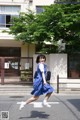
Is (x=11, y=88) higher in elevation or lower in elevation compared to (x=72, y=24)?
lower

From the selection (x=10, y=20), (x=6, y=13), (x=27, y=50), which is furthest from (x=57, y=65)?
(x=6, y=13)

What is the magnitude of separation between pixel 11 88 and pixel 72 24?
583cm

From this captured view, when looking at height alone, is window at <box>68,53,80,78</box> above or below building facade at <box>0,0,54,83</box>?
below

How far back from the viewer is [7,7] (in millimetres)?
32344

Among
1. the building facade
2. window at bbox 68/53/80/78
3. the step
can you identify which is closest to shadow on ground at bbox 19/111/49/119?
the step

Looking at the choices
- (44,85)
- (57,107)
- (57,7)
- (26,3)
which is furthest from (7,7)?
(44,85)

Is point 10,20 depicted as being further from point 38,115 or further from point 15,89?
point 38,115

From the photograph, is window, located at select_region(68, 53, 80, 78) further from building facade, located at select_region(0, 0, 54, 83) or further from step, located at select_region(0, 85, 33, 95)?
building facade, located at select_region(0, 0, 54, 83)

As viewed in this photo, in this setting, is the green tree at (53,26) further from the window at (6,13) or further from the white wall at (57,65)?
the window at (6,13)

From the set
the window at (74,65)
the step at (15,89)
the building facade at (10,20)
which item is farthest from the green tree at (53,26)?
the building facade at (10,20)

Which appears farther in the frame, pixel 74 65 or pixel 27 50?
pixel 27 50

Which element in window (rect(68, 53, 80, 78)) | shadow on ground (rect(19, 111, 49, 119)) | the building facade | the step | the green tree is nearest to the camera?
shadow on ground (rect(19, 111, 49, 119))

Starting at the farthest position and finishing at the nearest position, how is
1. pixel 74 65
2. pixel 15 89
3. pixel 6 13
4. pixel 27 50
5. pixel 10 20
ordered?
pixel 27 50, pixel 6 13, pixel 10 20, pixel 74 65, pixel 15 89

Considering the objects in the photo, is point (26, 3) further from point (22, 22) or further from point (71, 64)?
point (71, 64)
